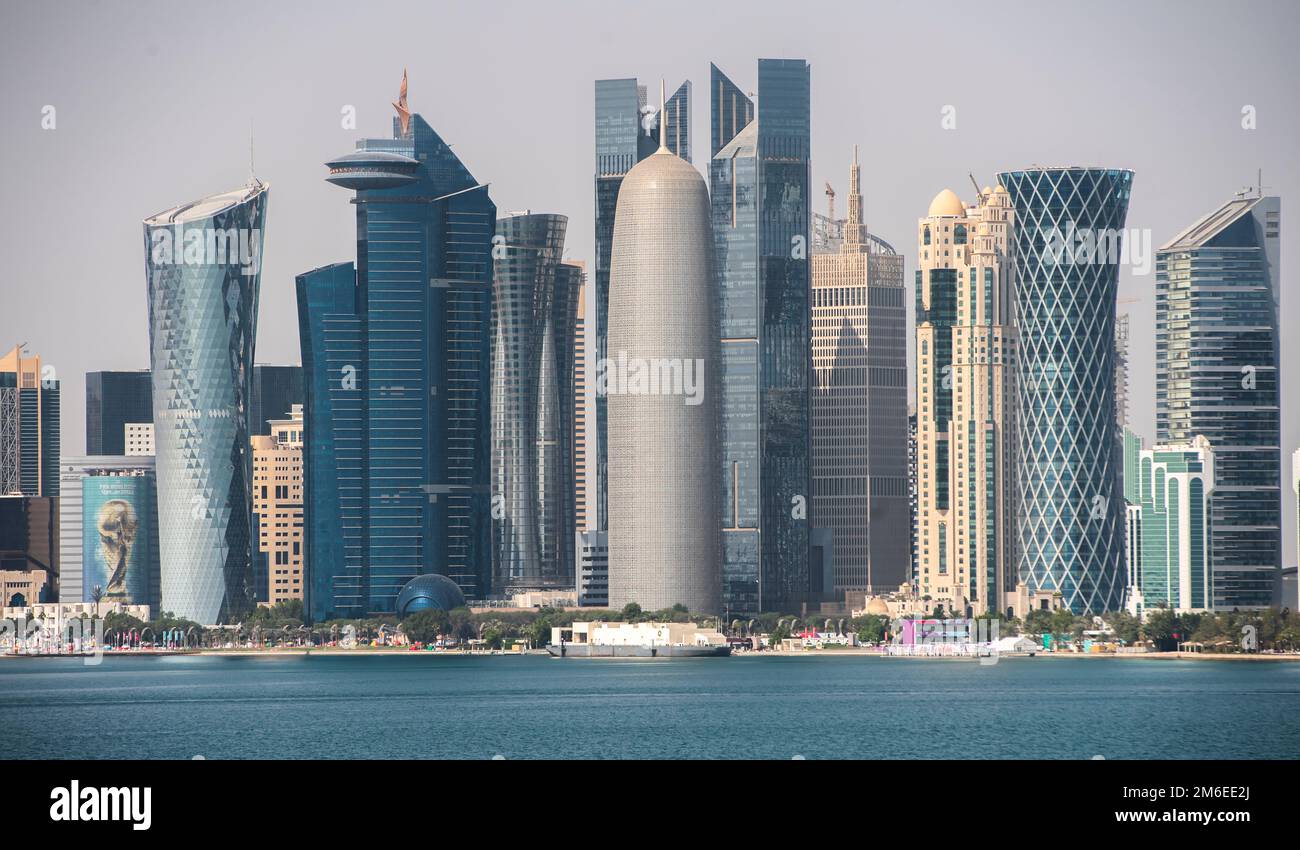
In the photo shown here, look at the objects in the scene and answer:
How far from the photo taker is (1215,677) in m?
184

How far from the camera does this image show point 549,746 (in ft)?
347

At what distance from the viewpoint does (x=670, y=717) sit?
422 ft

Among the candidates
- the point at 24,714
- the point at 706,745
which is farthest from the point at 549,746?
the point at 24,714

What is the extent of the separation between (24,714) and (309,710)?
1758 centimetres

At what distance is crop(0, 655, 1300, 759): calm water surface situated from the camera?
4126 inches

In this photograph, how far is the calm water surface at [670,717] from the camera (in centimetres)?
10481

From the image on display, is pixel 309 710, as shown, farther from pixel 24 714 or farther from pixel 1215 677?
pixel 1215 677
